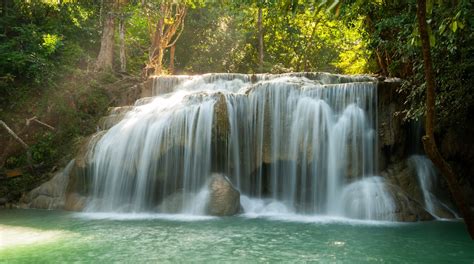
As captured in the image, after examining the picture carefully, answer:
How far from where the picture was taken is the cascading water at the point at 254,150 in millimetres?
11656

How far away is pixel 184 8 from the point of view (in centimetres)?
2217

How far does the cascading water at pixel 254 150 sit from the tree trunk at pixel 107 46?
6.47 metres

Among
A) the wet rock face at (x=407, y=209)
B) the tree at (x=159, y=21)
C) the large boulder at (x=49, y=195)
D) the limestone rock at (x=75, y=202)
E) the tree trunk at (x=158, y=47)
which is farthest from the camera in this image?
the tree trunk at (x=158, y=47)

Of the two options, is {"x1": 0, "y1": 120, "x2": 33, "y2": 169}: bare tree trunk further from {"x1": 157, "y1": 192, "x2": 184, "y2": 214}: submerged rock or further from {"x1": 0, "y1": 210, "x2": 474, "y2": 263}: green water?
{"x1": 157, "y1": 192, "x2": 184, "y2": 214}: submerged rock

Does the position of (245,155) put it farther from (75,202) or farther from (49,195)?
(49,195)

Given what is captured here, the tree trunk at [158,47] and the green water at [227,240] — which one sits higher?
the tree trunk at [158,47]

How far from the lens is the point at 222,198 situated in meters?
10.8

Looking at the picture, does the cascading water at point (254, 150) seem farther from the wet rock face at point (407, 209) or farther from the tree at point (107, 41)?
the tree at point (107, 41)

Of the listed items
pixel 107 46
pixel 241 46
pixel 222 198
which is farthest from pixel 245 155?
pixel 241 46

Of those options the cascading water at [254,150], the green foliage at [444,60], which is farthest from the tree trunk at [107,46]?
the green foliage at [444,60]

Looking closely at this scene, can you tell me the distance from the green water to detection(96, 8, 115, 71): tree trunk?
9530mm

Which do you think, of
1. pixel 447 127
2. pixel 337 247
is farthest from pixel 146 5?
pixel 337 247

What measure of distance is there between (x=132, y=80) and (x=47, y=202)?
7204mm

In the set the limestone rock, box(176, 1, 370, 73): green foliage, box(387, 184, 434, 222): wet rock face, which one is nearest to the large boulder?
the limestone rock
